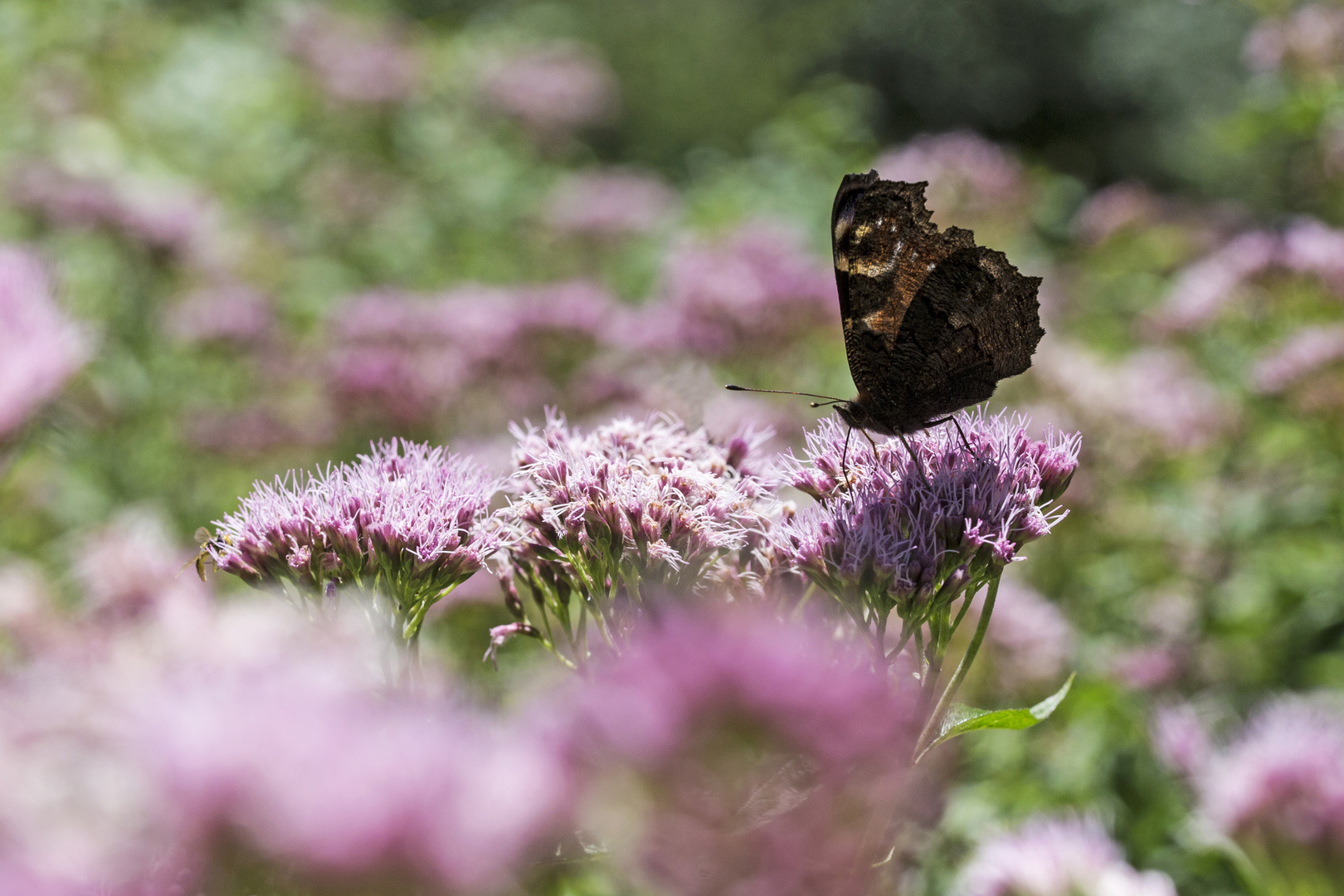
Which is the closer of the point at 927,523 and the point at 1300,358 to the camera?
the point at 927,523

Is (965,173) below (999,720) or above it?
above

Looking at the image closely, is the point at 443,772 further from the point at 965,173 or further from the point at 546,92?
the point at 546,92

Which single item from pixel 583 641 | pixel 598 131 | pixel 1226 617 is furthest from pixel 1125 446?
pixel 598 131

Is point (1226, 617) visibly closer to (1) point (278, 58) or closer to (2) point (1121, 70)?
(1) point (278, 58)

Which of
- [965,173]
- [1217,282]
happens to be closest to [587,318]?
[965,173]

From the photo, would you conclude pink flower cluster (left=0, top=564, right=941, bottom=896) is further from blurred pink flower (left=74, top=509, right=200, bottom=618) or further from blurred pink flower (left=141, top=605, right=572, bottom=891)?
blurred pink flower (left=74, top=509, right=200, bottom=618)

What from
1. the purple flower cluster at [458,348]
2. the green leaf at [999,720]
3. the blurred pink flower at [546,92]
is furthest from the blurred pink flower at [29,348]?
the blurred pink flower at [546,92]

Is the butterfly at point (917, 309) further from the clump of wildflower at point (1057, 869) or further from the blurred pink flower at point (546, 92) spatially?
the blurred pink flower at point (546, 92)
